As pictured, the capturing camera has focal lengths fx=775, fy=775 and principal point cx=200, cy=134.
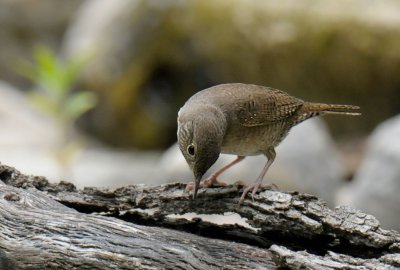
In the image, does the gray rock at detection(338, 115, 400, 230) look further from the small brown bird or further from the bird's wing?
the bird's wing

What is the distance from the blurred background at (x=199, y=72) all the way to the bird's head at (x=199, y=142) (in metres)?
4.73

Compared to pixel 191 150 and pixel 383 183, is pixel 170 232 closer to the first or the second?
pixel 191 150

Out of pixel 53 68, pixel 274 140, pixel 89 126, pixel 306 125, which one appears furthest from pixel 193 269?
pixel 89 126

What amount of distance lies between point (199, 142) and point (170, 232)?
539mm

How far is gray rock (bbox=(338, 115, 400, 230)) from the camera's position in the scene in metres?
8.06

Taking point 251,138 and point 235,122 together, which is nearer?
point 235,122

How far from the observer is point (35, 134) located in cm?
1274

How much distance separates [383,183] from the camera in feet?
26.9

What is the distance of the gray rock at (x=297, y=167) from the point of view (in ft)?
28.0

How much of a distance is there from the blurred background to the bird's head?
4726 mm

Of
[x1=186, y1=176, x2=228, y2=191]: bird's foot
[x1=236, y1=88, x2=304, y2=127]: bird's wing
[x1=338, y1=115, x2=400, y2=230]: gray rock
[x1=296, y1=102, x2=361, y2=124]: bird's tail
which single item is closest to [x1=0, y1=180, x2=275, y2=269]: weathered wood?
[x1=186, y1=176, x2=228, y2=191]: bird's foot

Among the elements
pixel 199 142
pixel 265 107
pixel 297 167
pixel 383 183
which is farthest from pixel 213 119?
pixel 297 167

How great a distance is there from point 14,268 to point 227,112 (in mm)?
1704

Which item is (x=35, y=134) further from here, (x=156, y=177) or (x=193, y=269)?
(x=193, y=269)
